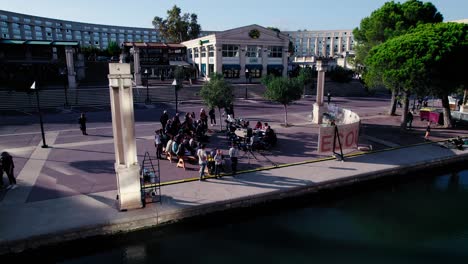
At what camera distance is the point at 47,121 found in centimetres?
2583

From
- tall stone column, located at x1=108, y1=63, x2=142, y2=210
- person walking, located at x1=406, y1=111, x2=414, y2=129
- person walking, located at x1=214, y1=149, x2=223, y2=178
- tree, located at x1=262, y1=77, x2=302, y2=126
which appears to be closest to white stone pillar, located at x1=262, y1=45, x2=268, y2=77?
tree, located at x1=262, y1=77, x2=302, y2=126

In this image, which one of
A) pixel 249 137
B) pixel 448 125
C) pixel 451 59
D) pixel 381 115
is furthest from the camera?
pixel 381 115

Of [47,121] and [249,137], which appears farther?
[47,121]

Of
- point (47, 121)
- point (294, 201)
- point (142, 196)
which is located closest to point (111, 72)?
point (142, 196)

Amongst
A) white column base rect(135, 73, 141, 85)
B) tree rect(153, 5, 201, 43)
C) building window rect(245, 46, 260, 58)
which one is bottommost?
white column base rect(135, 73, 141, 85)

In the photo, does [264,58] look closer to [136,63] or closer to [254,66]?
[254,66]

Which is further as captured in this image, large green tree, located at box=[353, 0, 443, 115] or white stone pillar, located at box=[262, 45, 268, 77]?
white stone pillar, located at box=[262, 45, 268, 77]

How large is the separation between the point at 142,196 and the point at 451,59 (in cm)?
2049

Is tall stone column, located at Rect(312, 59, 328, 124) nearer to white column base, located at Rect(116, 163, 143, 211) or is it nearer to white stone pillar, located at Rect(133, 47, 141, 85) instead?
white column base, located at Rect(116, 163, 143, 211)

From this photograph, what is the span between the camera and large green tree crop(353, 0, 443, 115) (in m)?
27.3

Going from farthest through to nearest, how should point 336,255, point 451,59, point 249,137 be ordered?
point 451,59, point 249,137, point 336,255

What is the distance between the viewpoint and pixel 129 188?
34.9ft

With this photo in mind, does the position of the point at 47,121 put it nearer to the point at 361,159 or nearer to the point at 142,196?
the point at 142,196

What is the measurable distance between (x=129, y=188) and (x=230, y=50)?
45.0m
